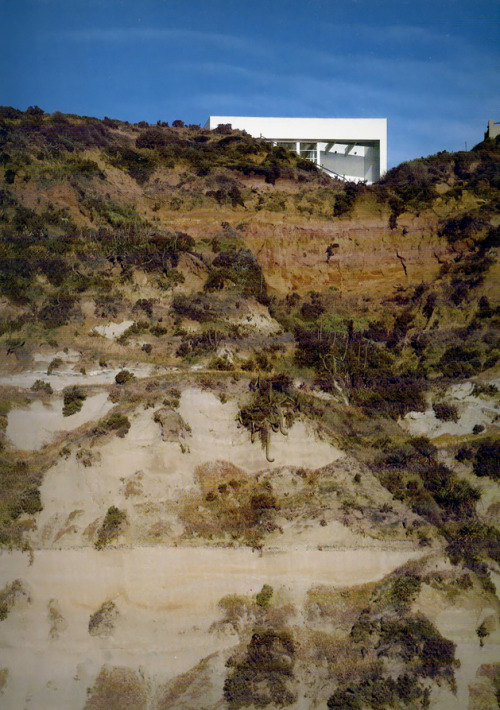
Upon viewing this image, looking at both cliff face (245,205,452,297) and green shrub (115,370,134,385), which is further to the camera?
cliff face (245,205,452,297)

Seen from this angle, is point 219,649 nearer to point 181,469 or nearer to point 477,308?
point 181,469

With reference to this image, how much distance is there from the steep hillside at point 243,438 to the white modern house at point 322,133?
6323mm

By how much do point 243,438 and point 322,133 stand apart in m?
19.2

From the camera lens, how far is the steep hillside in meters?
11.7

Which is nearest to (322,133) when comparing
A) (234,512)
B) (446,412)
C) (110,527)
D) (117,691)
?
(446,412)

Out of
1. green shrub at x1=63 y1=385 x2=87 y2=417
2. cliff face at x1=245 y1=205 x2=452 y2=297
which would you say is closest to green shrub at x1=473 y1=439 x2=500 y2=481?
cliff face at x1=245 y1=205 x2=452 y2=297

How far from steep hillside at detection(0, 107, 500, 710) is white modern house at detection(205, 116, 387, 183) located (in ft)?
20.7

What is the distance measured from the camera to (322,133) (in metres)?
28.6

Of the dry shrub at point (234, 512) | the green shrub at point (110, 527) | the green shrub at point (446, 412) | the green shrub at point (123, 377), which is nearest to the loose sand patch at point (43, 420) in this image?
the green shrub at point (123, 377)

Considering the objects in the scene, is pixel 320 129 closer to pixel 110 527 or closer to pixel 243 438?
pixel 243 438

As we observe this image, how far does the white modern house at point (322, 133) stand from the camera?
93.4 feet

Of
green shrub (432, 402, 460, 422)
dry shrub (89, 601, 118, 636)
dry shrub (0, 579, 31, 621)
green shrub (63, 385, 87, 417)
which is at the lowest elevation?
dry shrub (89, 601, 118, 636)

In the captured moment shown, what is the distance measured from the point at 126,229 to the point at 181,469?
364 inches

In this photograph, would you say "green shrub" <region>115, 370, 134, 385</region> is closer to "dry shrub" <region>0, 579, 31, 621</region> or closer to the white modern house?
"dry shrub" <region>0, 579, 31, 621</region>
